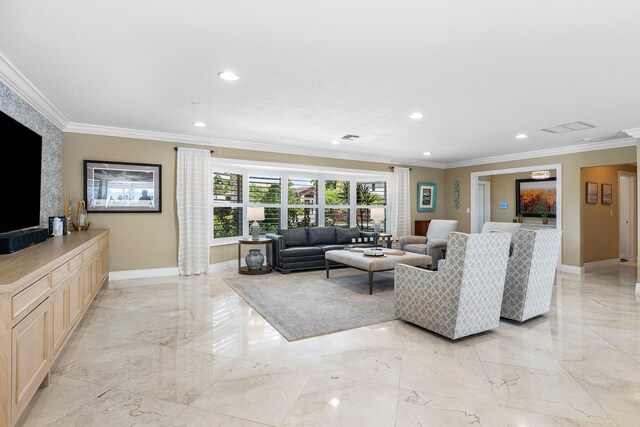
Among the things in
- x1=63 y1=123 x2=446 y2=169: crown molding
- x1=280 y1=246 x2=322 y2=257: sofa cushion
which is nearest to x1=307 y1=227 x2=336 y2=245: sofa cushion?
x1=280 y1=246 x2=322 y2=257: sofa cushion

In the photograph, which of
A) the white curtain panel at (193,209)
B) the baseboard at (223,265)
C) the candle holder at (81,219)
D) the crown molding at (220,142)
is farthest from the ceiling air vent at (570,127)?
the candle holder at (81,219)

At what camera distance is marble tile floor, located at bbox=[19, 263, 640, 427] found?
1959 mm

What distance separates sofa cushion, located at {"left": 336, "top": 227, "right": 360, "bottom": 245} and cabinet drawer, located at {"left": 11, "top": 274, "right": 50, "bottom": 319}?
5091 mm

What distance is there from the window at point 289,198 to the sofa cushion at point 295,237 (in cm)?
62

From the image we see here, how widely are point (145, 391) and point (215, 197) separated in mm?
4385

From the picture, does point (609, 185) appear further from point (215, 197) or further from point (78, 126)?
point (78, 126)

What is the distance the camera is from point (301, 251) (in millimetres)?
5977

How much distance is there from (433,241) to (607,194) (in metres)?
3.89

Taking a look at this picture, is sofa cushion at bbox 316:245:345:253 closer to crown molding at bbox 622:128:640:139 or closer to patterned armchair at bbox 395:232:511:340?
patterned armchair at bbox 395:232:511:340

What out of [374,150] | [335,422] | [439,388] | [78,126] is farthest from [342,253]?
[78,126]

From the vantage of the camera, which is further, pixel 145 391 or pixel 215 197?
pixel 215 197

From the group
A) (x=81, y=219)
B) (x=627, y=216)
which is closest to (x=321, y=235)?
(x=81, y=219)

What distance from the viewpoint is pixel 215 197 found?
6273mm

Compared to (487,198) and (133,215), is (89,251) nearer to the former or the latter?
(133,215)
